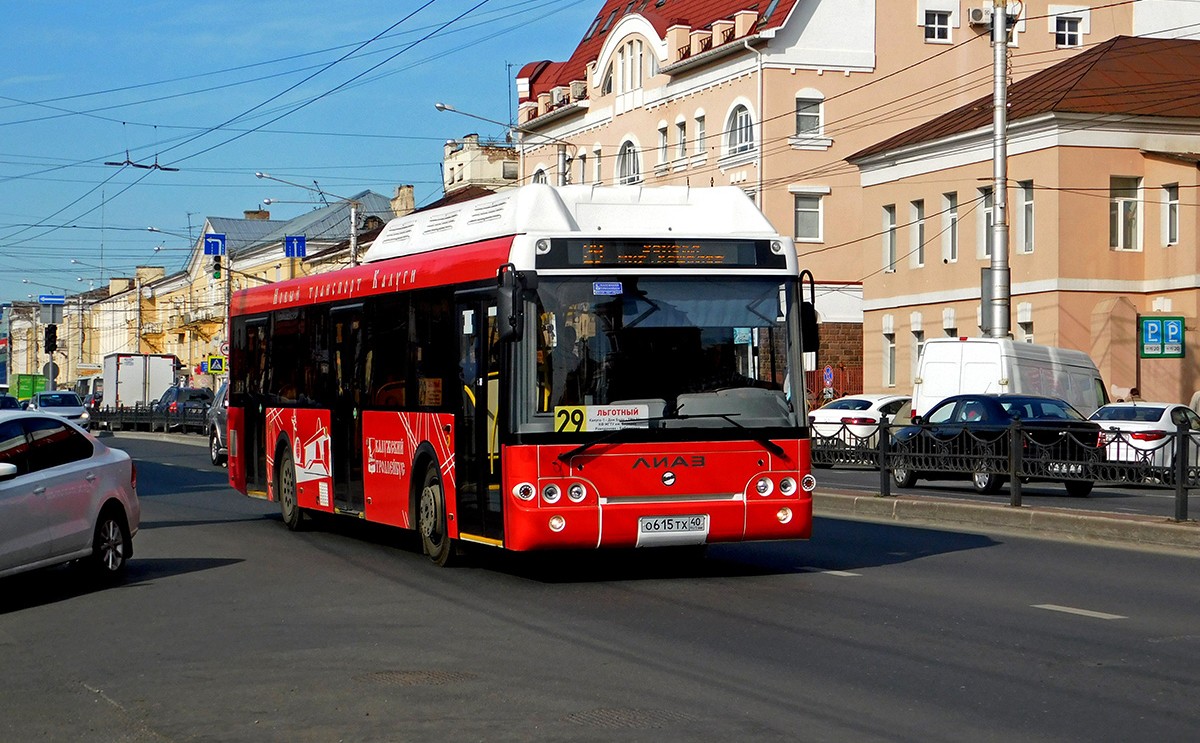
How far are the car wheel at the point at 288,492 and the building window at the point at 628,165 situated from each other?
4704 centimetres

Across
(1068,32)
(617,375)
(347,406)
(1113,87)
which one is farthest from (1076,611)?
(1068,32)

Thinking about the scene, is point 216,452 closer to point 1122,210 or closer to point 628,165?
point 1122,210

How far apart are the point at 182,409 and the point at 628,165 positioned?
19.7m

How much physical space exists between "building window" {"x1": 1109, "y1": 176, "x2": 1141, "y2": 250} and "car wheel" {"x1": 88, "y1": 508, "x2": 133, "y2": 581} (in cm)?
3528

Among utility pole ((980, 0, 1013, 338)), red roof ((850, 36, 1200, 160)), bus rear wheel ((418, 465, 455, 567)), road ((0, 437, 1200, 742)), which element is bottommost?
road ((0, 437, 1200, 742))

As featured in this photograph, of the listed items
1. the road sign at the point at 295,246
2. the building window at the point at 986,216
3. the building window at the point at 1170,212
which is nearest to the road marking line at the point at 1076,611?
the building window at the point at 1170,212

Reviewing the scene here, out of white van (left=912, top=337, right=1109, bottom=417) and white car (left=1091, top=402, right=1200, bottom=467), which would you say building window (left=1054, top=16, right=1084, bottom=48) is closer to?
white van (left=912, top=337, right=1109, bottom=417)

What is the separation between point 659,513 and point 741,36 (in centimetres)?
4684

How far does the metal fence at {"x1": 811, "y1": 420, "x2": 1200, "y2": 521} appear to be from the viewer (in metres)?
17.8

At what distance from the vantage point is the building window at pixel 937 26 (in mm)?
61156

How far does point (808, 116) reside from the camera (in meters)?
58.9

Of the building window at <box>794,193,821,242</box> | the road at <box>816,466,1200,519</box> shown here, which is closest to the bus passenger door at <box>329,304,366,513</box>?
the road at <box>816,466,1200,519</box>

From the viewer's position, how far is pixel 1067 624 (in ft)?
36.3

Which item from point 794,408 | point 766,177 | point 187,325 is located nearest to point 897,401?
point 766,177
